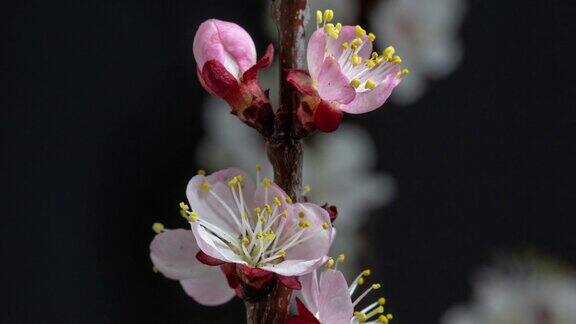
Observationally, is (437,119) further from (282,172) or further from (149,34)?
(282,172)

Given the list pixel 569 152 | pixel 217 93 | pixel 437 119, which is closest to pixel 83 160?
pixel 437 119

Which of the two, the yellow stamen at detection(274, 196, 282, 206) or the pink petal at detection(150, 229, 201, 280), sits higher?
the yellow stamen at detection(274, 196, 282, 206)

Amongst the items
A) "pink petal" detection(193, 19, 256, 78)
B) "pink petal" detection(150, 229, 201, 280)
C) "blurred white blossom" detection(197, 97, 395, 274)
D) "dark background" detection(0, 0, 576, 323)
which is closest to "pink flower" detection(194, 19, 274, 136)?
"pink petal" detection(193, 19, 256, 78)

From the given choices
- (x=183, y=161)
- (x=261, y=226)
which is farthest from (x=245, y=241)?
(x=183, y=161)

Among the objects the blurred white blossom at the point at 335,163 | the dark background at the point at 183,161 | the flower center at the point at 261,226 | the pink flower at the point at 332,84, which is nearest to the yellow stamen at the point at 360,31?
the pink flower at the point at 332,84

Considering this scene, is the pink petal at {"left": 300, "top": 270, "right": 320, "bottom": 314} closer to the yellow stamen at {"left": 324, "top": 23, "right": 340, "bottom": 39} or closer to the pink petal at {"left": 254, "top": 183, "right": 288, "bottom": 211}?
the pink petal at {"left": 254, "top": 183, "right": 288, "bottom": 211}

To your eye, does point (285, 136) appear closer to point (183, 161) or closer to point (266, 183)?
point (266, 183)

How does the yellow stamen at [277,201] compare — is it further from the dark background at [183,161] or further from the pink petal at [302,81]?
the dark background at [183,161]
